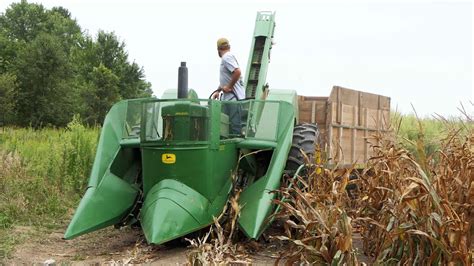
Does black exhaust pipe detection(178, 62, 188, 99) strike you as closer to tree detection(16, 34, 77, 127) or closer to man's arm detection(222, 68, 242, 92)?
man's arm detection(222, 68, 242, 92)

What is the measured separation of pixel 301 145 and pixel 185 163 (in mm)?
1551

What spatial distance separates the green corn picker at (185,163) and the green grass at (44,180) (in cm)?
140

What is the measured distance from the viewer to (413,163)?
4.46 meters

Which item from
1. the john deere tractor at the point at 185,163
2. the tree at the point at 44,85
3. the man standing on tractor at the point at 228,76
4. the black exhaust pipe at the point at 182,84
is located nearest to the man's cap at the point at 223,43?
the man standing on tractor at the point at 228,76

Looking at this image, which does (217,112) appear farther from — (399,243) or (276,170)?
(399,243)

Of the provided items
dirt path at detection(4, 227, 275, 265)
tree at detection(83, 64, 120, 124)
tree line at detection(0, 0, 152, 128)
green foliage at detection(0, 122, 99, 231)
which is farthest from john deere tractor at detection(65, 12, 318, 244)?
tree at detection(83, 64, 120, 124)

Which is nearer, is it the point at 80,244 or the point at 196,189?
the point at 196,189

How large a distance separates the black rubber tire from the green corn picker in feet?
0.04

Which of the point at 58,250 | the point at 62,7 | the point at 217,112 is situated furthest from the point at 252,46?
the point at 62,7

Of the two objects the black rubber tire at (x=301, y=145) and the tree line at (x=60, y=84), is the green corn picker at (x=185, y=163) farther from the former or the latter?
the tree line at (x=60, y=84)

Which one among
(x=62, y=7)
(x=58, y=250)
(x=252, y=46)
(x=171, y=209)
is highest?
(x=62, y=7)

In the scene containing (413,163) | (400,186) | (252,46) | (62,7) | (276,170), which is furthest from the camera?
(62,7)

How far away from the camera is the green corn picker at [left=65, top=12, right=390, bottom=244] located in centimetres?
560

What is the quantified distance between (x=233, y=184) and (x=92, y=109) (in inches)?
1363
